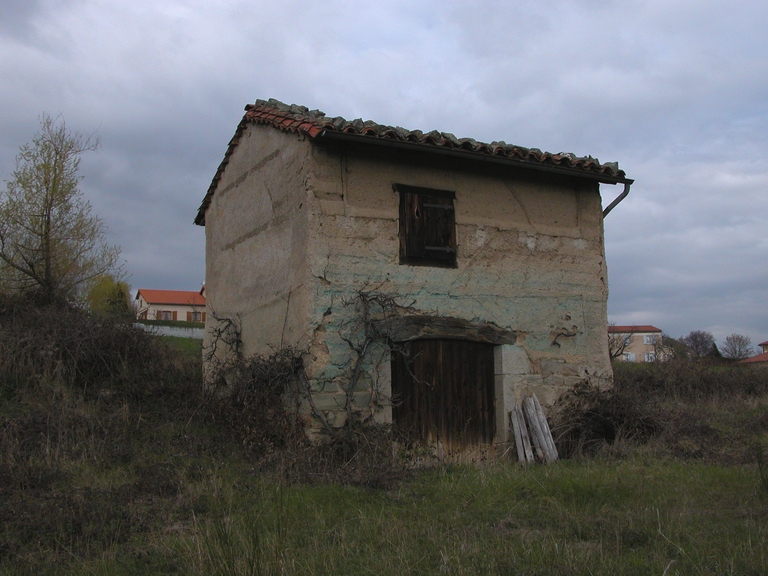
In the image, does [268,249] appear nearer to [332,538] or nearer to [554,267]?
[554,267]

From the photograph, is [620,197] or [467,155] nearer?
[467,155]

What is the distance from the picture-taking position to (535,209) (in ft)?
31.0

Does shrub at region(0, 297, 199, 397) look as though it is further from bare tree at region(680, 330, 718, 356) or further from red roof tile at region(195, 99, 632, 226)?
bare tree at region(680, 330, 718, 356)

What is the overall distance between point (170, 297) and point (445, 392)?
56662 mm

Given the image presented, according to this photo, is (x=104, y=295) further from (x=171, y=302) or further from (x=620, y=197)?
(x=171, y=302)

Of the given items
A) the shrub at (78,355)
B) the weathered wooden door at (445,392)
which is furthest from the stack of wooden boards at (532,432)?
the shrub at (78,355)

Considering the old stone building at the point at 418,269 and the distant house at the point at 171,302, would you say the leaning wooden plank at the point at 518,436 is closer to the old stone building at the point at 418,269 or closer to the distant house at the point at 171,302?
the old stone building at the point at 418,269

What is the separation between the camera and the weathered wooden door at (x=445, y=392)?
8.27 meters

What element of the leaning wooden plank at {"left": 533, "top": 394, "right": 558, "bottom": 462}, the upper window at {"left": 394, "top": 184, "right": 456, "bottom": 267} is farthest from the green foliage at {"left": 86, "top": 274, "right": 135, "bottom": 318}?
the leaning wooden plank at {"left": 533, "top": 394, "right": 558, "bottom": 462}

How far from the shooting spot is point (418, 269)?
8453 millimetres

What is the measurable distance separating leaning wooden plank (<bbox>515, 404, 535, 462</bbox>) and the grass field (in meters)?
0.54

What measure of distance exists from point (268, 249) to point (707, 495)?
599 cm

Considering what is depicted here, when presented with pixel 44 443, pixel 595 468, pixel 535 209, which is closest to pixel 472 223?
pixel 535 209

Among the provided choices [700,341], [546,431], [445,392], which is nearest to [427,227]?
[445,392]
